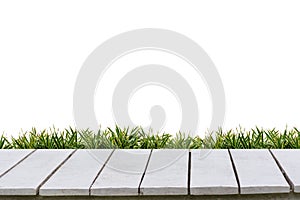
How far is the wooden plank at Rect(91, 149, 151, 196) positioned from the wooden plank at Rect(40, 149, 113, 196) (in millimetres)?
47

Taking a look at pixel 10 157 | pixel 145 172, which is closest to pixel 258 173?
pixel 145 172

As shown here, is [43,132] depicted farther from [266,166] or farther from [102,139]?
[266,166]

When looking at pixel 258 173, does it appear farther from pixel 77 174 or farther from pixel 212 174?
pixel 77 174

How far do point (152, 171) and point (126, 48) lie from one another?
1.28 metres

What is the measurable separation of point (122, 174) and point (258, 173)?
711 mm

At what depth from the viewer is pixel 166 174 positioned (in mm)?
2859

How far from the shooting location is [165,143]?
153 inches

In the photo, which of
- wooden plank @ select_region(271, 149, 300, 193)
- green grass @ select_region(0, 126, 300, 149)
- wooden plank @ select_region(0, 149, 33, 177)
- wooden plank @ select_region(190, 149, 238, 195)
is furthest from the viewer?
green grass @ select_region(0, 126, 300, 149)

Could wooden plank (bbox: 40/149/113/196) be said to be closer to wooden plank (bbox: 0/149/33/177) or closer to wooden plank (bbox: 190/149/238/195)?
wooden plank (bbox: 0/149/33/177)

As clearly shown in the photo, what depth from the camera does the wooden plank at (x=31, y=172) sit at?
2666mm

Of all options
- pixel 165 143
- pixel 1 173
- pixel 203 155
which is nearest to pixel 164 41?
pixel 165 143

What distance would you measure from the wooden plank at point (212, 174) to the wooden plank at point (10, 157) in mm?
1025

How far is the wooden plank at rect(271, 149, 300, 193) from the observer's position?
8.95 feet

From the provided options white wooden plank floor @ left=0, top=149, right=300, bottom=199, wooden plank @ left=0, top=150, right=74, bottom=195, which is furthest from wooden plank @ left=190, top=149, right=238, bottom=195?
wooden plank @ left=0, top=150, right=74, bottom=195
